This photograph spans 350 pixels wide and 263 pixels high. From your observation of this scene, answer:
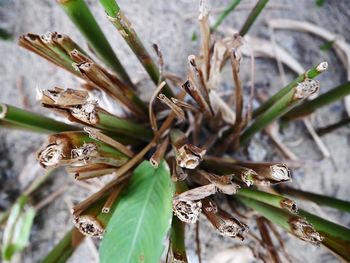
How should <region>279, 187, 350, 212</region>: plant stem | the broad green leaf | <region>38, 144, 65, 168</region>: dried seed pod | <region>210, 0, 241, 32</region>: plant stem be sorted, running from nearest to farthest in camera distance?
<region>38, 144, 65, 168</region>: dried seed pod < <region>279, 187, 350, 212</region>: plant stem < <region>210, 0, 241, 32</region>: plant stem < the broad green leaf

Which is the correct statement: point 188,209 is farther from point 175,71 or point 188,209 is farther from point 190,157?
point 175,71

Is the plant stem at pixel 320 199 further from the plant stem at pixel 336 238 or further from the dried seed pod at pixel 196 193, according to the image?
the dried seed pod at pixel 196 193

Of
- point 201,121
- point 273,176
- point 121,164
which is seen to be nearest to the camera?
point 273,176

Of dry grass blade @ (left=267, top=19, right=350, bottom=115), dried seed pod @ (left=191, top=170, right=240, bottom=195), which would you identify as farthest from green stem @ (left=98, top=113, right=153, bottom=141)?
dry grass blade @ (left=267, top=19, right=350, bottom=115)

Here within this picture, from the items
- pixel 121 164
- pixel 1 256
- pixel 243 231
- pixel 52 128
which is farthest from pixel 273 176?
pixel 1 256

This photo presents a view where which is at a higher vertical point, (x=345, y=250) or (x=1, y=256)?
(x=1, y=256)

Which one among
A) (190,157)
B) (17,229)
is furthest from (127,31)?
(17,229)

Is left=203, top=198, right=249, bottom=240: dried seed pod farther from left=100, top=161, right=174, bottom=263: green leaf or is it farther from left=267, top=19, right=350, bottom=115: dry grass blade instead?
left=267, top=19, right=350, bottom=115: dry grass blade

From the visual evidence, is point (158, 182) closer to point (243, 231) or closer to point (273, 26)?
point (243, 231)
